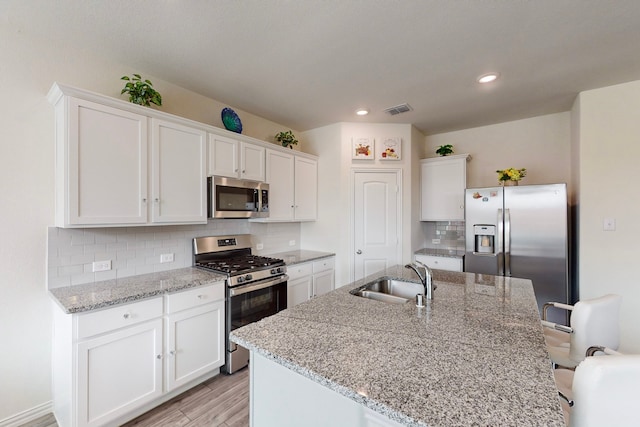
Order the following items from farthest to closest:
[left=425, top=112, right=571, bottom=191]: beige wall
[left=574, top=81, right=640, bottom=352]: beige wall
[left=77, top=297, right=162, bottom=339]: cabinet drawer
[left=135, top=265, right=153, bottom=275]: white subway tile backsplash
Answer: [left=425, top=112, right=571, bottom=191]: beige wall → [left=574, top=81, right=640, bottom=352]: beige wall → [left=135, top=265, right=153, bottom=275]: white subway tile backsplash → [left=77, top=297, right=162, bottom=339]: cabinet drawer

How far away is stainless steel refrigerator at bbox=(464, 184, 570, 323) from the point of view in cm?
281

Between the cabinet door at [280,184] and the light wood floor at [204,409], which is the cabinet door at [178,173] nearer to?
the cabinet door at [280,184]

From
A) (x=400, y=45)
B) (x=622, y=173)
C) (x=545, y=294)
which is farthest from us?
(x=545, y=294)

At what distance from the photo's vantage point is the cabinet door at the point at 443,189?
12.0 ft

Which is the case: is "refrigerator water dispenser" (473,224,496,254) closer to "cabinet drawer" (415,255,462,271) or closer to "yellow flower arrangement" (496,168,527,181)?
"cabinet drawer" (415,255,462,271)

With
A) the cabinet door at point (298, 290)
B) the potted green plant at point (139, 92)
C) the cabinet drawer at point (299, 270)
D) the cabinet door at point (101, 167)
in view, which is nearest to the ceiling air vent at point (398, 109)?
the cabinet drawer at point (299, 270)

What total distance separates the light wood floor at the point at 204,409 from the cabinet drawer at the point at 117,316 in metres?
0.70

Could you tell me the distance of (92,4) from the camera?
5.37 ft

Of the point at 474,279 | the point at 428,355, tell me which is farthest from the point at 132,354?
the point at 474,279

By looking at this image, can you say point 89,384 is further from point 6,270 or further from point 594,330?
point 594,330

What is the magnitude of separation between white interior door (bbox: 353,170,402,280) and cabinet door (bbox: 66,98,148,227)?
2.42 m

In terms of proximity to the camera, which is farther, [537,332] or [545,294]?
[545,294]

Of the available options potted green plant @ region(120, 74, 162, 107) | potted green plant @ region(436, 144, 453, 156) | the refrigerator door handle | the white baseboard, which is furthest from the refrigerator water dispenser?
the white baseboard

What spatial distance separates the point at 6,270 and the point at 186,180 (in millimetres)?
1255
